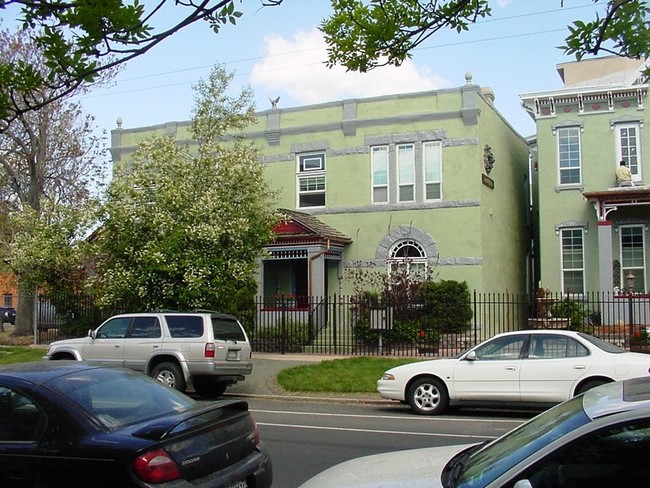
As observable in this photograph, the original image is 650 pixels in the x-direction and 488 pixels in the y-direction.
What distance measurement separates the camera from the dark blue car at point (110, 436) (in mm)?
4855

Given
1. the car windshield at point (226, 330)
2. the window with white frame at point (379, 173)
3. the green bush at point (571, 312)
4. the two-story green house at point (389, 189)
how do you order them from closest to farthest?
the car windshield at point (226, 330)
the green bush at point (571, 312)
the two-story green house at point (389, 189)
the window with white frame at point (379, 173)

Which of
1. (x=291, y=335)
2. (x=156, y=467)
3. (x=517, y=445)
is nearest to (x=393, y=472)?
(x=517, y=445)

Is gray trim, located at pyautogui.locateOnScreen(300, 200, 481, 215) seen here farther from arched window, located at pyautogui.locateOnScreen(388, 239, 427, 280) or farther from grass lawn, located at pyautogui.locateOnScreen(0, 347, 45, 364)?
grass lawn, located at pyautogui.locateOnScreen(0, 347, 45, 364)

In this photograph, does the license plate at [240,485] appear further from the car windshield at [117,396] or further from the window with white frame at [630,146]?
the window with white frame at [630,146]

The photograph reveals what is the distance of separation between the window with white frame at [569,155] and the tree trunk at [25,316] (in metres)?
20.2

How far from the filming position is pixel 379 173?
25.4m

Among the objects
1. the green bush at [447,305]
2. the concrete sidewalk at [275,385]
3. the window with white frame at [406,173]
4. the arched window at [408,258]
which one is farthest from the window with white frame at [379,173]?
the concrete sidewalk at [275,385]

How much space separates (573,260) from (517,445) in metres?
22.6

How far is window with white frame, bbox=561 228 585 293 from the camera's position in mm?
25000

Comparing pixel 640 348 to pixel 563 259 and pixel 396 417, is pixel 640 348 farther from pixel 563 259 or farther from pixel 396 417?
pixel 396 417

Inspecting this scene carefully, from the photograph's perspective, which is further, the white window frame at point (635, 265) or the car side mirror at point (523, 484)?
the white window frame at point (635, 265)

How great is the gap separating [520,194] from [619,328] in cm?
1056

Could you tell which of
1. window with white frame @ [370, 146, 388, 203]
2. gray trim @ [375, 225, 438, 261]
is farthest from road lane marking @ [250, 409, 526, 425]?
window with white frame @ [370, 146, 388, 203]

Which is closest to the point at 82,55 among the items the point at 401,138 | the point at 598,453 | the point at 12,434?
the point at 12,434
